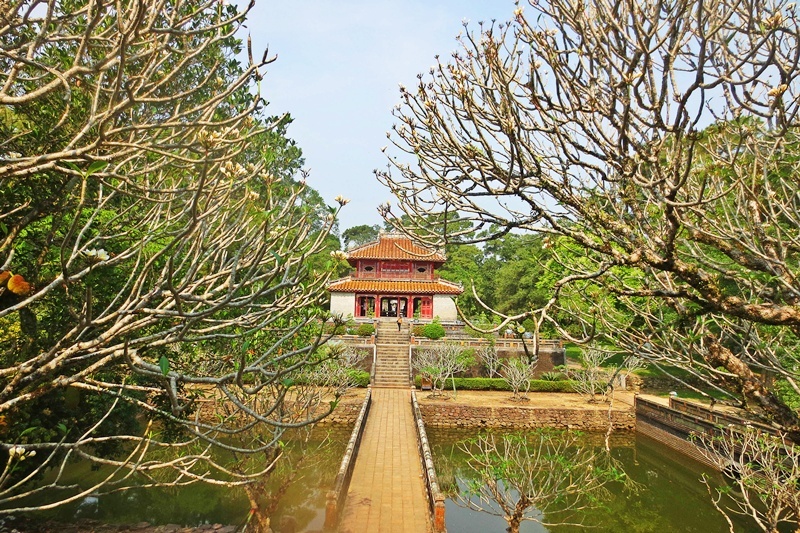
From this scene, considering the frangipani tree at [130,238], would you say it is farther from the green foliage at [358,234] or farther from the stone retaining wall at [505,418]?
the green foliage at [358,234]

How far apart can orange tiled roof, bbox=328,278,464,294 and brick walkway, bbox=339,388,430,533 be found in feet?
46.7

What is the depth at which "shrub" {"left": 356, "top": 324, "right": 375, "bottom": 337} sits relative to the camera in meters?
24.1

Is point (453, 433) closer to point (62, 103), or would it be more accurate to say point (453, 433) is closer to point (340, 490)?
point (340, 490)

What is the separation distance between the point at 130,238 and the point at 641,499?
11.6 m

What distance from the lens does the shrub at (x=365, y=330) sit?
2414cm

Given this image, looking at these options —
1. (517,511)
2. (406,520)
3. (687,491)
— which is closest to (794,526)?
(687,491)

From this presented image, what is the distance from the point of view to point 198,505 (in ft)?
31.5

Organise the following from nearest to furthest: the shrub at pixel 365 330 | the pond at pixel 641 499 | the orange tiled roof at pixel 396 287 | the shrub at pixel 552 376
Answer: the pond at pixel 641 499
the shrub at pixel 552 376
the shrub at pixel 365 330
the orange tiled roof at pixel 396 287

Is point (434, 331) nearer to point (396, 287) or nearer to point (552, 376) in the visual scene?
point (396, 287)

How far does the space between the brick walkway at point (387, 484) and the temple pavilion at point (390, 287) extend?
14.3 metres

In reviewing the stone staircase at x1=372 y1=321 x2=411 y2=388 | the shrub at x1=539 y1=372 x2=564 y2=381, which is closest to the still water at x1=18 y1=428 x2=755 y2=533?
the stone staircase at x1=372 y1=321 x2=411 y2=388

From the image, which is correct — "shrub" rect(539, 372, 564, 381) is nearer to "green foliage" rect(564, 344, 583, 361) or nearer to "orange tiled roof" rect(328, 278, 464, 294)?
"green foliage" rect(564, 344, 583, 361)

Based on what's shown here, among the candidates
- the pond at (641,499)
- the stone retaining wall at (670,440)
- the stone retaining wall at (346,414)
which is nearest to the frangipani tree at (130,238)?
the pond at (641,499)

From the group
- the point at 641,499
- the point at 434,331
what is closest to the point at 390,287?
the point at 434,331
